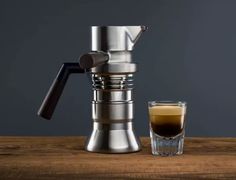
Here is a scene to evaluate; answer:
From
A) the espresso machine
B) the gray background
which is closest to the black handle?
the espresso machine

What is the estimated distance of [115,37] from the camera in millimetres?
1138

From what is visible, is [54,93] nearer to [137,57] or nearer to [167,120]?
[167,120]

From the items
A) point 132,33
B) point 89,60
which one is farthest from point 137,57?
point 89,60

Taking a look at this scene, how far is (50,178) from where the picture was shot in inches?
37.5

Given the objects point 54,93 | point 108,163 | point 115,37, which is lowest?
point 108,163

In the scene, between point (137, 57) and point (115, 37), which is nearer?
point (115, 37)

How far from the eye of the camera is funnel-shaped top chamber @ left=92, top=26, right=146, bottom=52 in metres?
1.14

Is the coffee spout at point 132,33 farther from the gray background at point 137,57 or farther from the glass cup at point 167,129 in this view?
the gray background at point 137,57

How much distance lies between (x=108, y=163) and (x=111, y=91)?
175 mm

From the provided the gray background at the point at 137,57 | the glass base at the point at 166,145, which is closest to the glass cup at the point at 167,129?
the glass base at the point at 166,145

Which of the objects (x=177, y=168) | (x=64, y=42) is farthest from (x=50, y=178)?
(x=64, y=42)

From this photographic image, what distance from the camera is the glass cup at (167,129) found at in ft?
3.68

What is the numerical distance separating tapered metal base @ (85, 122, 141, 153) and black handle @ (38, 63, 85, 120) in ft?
0.30

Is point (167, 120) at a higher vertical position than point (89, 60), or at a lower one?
lower
